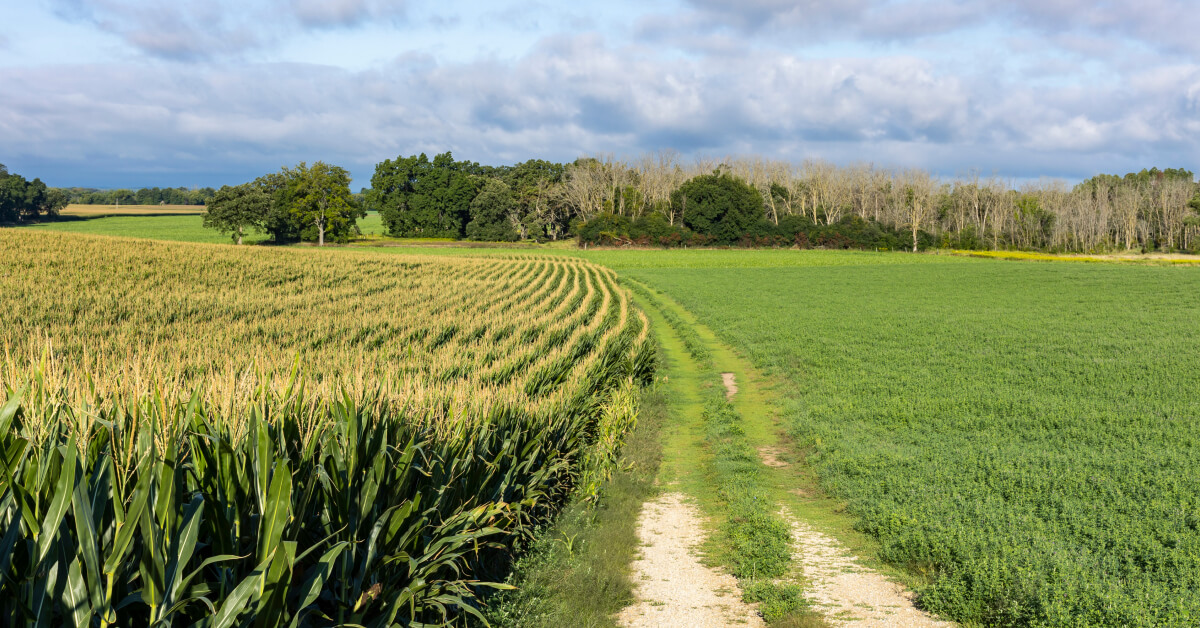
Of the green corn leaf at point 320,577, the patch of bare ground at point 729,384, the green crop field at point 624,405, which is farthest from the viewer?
the patch of bare ground at point 729,384

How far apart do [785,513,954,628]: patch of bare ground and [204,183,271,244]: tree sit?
3441 inches

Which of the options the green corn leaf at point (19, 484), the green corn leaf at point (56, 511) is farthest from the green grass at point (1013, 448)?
the green corn leaf at point (19, 484)

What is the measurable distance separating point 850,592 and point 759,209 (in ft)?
304

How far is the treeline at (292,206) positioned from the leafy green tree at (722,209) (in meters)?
45.5

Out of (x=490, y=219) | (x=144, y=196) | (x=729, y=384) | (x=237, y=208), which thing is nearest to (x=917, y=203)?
(x=490, y=219)

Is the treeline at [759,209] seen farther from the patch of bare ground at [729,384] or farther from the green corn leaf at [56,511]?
the green corn leaf at [56,511]

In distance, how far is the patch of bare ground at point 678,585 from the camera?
219 inches

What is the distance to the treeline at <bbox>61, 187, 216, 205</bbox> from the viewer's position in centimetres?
17412

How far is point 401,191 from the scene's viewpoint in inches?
4188

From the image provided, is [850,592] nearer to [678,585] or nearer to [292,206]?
[678,585]

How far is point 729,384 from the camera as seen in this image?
1547 cm

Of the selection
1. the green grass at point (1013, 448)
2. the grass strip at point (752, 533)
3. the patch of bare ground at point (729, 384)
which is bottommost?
the grass strip at point (752, 533)

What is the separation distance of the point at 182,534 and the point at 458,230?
337 feet

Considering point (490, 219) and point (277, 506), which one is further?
point (490, 219)
